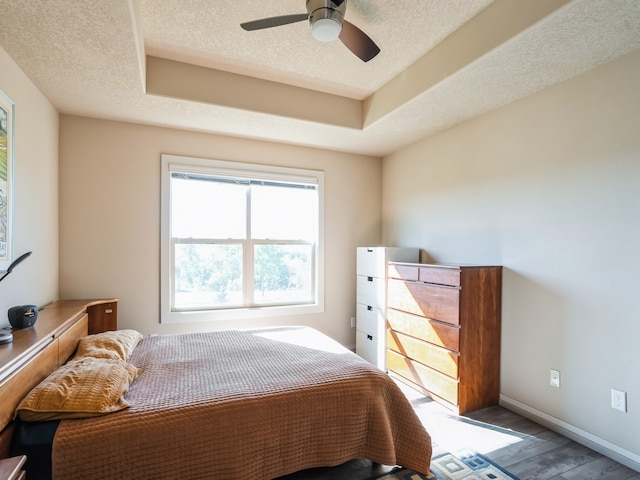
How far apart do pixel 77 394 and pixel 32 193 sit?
1.67 meters

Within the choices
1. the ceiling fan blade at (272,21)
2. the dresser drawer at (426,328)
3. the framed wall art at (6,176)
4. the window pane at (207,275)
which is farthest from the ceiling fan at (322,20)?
the window pane at (207,275)

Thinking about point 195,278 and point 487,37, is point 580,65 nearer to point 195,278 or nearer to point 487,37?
point 487,37

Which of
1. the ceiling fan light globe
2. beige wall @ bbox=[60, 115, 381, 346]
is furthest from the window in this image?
the ceiling fan light globe

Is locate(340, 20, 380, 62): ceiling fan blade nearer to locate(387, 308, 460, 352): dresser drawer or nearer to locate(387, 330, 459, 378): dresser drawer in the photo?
locate(387, 308, 460, 352): dresser drawer

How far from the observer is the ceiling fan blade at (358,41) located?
1.77 metres

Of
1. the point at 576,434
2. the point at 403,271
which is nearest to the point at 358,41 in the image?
the point at 403,271

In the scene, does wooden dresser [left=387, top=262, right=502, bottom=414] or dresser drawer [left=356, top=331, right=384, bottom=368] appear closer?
wooden dresser [left=387, top=262, right=502, bottom=414]

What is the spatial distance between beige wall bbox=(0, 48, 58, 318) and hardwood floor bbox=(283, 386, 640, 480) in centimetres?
213

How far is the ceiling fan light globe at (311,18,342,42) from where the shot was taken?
164 cm

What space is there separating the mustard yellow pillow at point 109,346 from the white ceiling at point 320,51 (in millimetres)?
1733

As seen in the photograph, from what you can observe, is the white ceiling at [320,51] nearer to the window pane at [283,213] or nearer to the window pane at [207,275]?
the window pane at [283,213]

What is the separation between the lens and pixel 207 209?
344 cm

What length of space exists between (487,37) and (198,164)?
264cm

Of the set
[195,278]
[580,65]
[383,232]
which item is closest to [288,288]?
[195,278]
